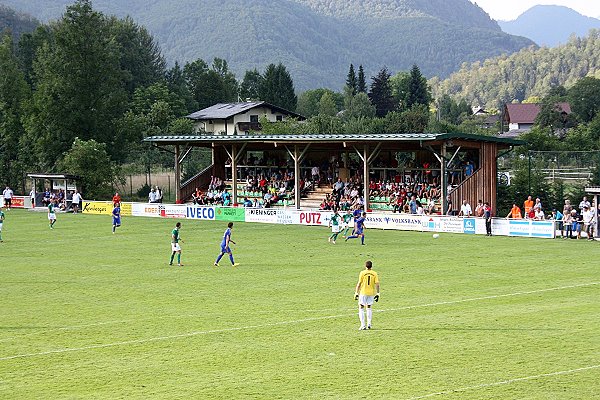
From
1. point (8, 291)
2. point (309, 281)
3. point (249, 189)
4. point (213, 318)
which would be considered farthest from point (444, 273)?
point (249, 189)

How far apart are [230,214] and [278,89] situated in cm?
9014

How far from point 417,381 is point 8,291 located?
14.8m

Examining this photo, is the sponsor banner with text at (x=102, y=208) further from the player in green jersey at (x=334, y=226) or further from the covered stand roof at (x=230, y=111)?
the covered stand roof at (x=230, y=111)

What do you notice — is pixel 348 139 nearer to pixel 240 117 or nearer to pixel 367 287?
pixel 367 287

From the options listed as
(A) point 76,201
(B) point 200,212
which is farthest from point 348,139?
(A) point 76,201

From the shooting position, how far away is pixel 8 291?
26.1m

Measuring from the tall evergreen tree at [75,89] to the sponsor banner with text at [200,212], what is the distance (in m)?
23.8

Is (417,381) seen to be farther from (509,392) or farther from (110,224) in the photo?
(110,224)

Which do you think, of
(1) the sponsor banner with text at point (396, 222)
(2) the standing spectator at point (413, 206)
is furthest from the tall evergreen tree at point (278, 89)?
(1) the sponsor banner with text at point (396, 222)

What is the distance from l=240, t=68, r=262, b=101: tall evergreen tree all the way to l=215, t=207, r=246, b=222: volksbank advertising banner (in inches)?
4252

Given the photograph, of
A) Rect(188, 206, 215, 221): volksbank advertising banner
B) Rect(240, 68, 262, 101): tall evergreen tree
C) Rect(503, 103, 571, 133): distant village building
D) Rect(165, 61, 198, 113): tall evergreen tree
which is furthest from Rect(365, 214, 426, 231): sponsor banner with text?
Rect(240, 68, 262, 101): tall evergreen tree

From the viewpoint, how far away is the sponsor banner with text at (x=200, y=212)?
173ft

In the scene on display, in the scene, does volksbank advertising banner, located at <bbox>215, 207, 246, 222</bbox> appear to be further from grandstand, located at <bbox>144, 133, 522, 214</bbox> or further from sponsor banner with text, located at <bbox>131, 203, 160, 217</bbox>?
sponsor banner with text, located at <bbox>131, 203, 160, 217</bbox>

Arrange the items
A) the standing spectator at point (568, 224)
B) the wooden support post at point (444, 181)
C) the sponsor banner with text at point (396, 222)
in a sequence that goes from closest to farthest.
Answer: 1. the standing spectator at point (568, 224)
2. the sponsor banner with text at point (396, 222)
3. the wooden support post at point (444, 181)
